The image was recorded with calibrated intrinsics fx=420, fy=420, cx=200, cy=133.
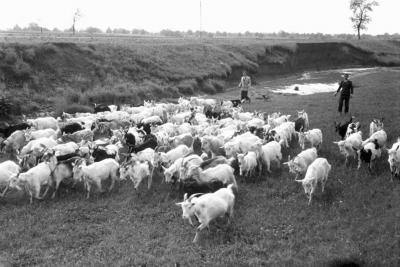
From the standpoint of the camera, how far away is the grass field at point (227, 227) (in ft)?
28.3

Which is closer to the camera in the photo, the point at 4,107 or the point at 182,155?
the point at 182,155

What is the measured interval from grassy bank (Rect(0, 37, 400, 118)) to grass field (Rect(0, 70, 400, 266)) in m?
14.0

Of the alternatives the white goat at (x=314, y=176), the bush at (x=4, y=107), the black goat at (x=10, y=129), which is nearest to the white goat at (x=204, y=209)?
the white goat at (x=314, y=176)

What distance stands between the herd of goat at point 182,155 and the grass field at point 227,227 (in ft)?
1.43

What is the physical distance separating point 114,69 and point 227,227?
84.1ft

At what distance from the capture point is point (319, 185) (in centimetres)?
1205

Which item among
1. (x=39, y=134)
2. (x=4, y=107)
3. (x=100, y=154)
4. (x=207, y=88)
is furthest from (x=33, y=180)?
(x=207, y=88)

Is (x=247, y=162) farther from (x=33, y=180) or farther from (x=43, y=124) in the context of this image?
(x=43, y=124)

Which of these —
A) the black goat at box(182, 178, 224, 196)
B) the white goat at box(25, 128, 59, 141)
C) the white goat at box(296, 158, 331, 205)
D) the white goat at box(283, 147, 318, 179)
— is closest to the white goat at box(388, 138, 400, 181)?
the white goat at box(296, 158, 331, 205)

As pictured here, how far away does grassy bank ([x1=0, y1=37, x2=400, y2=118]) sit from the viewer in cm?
2659

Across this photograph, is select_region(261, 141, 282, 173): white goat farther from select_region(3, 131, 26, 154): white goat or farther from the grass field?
select_region(3, 131, 26, 154): white goat

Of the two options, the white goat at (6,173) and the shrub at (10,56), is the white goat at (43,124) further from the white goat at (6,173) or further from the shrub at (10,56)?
the shrub at (10,56)

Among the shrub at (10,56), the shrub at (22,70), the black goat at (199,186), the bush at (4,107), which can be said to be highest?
the shrub at (10,56)

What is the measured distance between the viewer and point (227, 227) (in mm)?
9852
